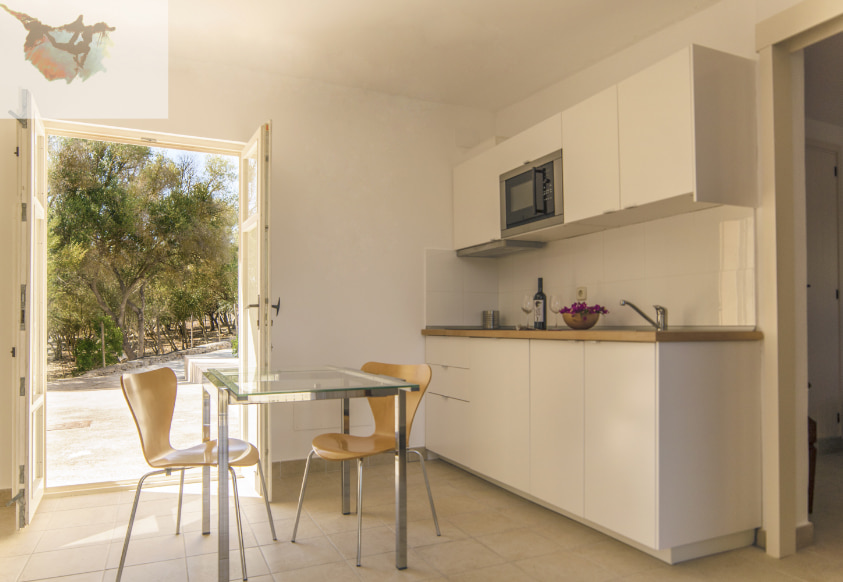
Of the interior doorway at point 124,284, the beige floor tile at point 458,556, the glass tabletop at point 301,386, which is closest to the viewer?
the glass tabletop at point 301,386

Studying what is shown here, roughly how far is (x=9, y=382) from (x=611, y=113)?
366cm

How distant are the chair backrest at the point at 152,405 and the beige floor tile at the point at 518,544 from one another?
1525mm

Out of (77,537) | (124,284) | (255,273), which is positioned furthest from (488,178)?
(77,537)

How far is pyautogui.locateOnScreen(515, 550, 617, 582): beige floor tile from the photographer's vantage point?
2318mm

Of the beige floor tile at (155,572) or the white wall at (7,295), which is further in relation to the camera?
the white wall at (7,295)

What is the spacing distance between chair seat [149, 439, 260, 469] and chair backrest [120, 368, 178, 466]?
0.12 feet

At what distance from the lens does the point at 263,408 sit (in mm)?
3285

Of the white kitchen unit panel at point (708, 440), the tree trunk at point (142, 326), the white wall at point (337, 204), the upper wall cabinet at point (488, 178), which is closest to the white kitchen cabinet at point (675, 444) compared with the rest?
the white kitchen unit panel at point (708, 440)

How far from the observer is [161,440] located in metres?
2.62

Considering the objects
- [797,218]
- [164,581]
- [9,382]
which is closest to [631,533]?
[797,218]

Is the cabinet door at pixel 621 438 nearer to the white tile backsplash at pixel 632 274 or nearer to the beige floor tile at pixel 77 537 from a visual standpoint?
the white tile backsplash at pixel 632 274

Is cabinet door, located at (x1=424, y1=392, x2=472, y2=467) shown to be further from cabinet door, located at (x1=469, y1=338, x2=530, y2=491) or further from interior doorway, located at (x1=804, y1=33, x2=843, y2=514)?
interior doorway, located at (x1=804, y1=33, x2=843, y2=514)

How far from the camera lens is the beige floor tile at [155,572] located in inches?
91.3

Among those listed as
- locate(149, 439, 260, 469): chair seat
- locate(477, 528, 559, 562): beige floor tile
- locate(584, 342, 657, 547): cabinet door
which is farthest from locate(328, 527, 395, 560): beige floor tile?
locate(584, 342, 657, 547): cabinet door
